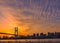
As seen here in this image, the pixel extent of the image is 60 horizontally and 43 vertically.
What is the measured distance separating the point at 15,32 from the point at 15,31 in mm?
922

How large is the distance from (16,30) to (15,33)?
408 cm

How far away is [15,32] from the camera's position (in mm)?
155000

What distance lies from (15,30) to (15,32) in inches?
158

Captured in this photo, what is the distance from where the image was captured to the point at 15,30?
521 ft

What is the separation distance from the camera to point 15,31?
6132 inches

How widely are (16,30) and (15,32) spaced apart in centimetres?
390

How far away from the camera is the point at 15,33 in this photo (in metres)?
155

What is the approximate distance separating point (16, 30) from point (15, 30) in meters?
0.60

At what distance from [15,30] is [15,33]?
4182 millimetres

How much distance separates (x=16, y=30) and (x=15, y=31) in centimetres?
306
